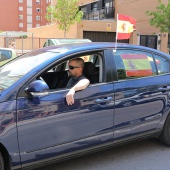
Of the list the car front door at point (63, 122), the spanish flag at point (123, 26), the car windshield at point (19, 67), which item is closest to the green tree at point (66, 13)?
the spanish flag at point (123, 26)

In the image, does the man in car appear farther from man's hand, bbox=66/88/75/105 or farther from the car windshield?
the car windshield

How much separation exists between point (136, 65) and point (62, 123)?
142 centimetres

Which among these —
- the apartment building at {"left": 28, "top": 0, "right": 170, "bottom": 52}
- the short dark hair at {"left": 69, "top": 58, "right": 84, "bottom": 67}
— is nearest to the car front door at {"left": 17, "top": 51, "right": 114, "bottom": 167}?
the short dark hair at {"left": 69, "top": 58, "right": 84, "bottom": 67}

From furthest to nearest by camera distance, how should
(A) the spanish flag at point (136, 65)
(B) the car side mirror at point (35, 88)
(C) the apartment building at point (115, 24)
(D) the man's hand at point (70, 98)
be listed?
(C) the apartment building at point (115, 24) → (A) the spanish flag at point (136, 65) → (D) the man's hand at point (70, 98) → (B) the car side mirror at point (35, 88)

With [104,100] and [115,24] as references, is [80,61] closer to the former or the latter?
[104,100]

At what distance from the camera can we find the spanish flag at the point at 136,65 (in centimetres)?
385

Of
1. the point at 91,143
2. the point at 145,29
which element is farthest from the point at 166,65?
the point at 145,29

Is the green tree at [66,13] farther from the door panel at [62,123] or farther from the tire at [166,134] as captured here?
the door panel at [62,123]

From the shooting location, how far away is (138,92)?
3.79 metres

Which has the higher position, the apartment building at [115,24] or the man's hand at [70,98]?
the apartment building at [115,24]

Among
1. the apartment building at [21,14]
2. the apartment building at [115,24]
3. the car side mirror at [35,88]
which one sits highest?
the apartment building at [21,14]

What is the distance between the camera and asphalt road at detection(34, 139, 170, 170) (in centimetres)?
373

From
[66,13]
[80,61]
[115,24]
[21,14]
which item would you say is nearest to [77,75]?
[80,61]

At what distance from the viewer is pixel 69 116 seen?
126 inches
